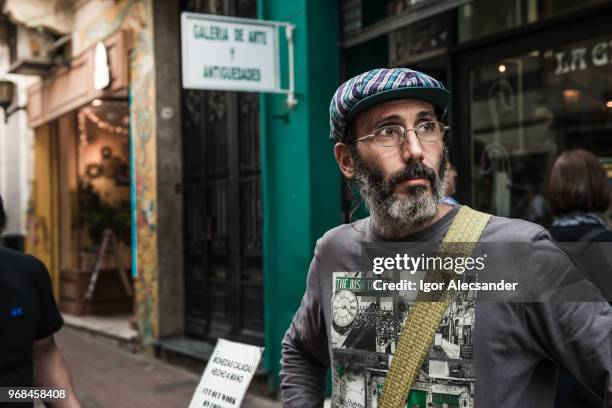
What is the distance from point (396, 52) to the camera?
6.23 meters

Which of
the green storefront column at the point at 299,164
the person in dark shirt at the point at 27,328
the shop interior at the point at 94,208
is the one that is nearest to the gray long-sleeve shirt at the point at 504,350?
the person in dark shirt at the point at 27,328

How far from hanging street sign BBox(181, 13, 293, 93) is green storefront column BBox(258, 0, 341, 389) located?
28 centimetres

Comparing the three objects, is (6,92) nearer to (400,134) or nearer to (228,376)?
(228,376)

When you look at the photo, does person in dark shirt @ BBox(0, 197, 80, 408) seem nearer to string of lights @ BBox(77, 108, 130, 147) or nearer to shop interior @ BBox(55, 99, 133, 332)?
shop interior @ BBox(55, 99, 133, 332)

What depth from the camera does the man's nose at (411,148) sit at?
1658 mm

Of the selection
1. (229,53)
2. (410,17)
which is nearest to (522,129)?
(410,17)

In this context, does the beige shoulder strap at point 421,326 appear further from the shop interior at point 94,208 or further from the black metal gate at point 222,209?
the shop interior at point 94,208

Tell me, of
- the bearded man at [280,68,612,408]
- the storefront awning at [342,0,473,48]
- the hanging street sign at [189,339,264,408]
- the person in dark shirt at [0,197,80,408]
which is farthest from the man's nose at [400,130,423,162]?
the storefront awning at [342,0,473,48]

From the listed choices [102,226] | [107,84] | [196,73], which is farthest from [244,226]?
[102,226]

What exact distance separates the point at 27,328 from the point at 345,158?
1370 mm

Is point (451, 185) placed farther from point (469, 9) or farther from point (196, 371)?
point (196, 371)

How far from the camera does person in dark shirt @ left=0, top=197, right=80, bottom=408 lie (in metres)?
2.42

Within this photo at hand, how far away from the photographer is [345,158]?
1921 mm

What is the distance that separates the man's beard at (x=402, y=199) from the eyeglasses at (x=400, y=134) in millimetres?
62
